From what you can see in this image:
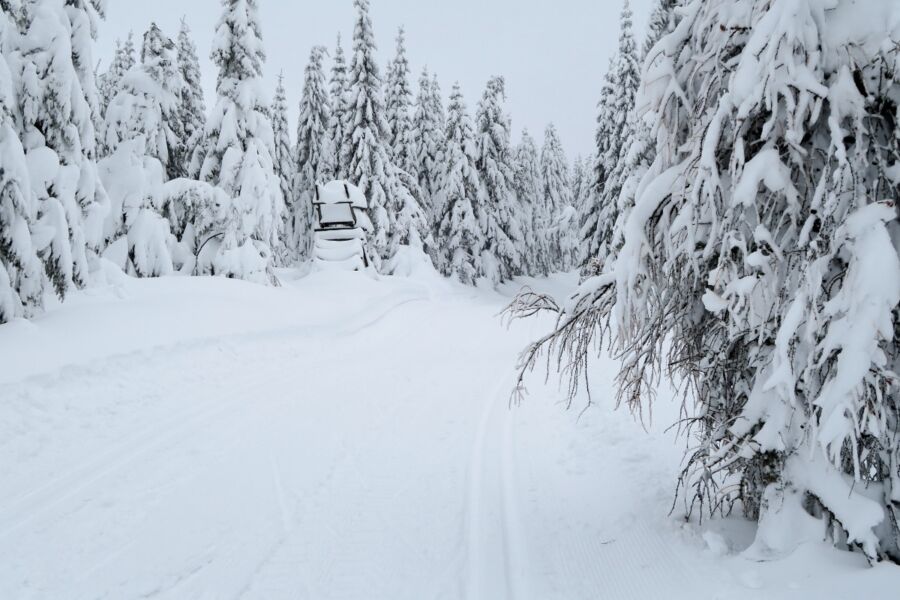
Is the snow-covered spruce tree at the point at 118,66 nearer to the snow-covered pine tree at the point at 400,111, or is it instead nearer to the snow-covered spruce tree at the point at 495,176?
the snow-covered pine tree at the point at 400,111

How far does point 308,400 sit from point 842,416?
6817 millimetres

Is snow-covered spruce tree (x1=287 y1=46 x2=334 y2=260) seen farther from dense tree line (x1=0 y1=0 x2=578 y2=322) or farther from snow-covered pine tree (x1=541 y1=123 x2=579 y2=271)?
snow-covered pine tree (x1=541 y1=123 x2=579 y2=271)

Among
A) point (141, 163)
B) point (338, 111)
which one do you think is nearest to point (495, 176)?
point (338, 111)

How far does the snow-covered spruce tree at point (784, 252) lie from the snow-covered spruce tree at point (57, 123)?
9.12 m

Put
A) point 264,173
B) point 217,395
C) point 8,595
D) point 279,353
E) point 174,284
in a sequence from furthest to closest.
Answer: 1. point 264,173
2. point 174,284
3. point 279,353
4. point 217,395
5. point 8,595

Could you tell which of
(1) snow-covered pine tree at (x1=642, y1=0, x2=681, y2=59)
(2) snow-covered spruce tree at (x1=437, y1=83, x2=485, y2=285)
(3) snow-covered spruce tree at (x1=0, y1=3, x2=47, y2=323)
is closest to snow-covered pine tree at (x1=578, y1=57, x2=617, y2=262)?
(1) snow-covered pine tree at (x1=642, y1=0, x2=681, y2=59)

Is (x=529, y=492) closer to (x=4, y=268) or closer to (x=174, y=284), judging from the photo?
(x=4, y=268)

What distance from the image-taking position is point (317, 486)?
5230 mm

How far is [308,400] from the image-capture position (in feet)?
26.7

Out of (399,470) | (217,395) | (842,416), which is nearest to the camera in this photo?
(842,416)

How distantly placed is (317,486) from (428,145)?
3527cm

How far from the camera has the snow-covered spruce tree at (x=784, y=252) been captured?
2.96 metres

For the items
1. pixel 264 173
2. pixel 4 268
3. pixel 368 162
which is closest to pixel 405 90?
pixel 368 162

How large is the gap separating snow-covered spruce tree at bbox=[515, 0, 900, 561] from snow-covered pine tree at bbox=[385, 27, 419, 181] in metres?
31.2
